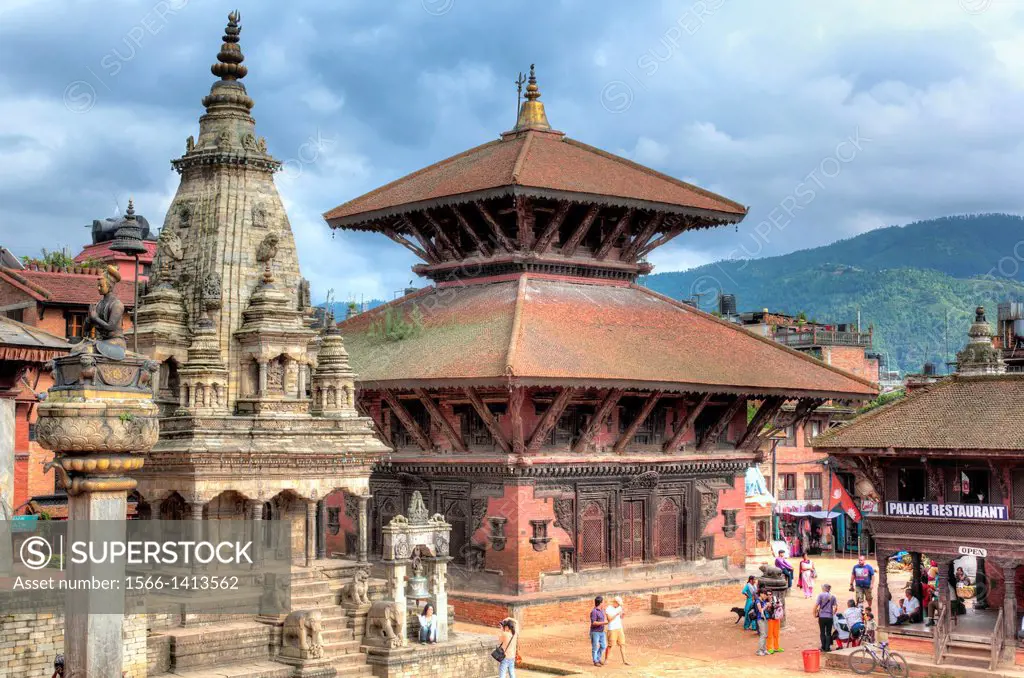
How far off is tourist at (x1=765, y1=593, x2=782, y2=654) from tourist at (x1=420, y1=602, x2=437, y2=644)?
8.62 meters

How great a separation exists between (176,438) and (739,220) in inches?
863

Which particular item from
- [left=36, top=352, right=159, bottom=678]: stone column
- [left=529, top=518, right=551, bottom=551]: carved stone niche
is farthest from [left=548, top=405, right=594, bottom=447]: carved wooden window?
[left=36, top=352, right=159, bottom=678]: stone column

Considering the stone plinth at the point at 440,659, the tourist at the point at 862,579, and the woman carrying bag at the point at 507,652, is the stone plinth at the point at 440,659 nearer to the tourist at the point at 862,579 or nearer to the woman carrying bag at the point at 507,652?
the woman carrying bag at the point at 507,652

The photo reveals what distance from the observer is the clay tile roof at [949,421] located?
28.5 m

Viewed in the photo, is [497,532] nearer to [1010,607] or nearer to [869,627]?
[869,627]

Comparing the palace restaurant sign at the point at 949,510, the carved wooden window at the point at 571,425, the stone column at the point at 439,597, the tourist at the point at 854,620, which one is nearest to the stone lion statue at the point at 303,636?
the stone column at the point at 439,597

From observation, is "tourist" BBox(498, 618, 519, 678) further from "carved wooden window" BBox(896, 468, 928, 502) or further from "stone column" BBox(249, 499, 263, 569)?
Result: "carved wooden window" BBox(896, 468, 928, 502)

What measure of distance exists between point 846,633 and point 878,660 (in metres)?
2.53

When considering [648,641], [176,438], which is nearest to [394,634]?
[176,438]

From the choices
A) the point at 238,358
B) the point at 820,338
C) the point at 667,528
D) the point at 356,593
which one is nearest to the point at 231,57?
the point at 238,358

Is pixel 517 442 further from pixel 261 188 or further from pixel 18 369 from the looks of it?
pixel 18 369

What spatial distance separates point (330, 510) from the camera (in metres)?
40.8

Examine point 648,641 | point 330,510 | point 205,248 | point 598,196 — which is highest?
point 598,196

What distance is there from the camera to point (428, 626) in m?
27.6
